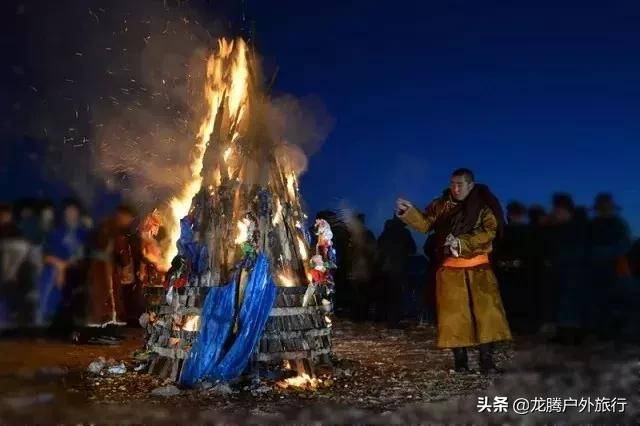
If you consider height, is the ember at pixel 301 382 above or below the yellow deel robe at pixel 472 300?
below

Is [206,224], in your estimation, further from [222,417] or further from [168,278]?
[222,417]

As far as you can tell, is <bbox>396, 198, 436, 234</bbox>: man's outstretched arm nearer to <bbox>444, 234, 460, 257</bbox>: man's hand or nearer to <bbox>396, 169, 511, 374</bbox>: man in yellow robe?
<bbox>396, 169, 511, 374</bbox>: man in yellow robe

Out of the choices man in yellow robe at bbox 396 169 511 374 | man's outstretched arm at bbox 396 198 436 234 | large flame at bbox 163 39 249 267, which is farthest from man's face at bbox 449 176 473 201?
large flame at bbox 163 39 249 267

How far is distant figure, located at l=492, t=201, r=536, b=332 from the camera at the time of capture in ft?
41.4

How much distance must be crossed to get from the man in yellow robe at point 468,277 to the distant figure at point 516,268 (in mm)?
4963

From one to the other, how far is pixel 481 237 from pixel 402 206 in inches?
43.9

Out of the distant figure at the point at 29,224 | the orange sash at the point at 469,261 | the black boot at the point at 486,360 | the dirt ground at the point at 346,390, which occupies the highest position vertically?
the distant figure at the point at 29,224

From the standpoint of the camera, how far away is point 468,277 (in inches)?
310

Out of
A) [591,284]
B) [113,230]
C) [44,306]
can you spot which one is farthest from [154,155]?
[591,284]

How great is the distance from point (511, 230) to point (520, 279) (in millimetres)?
1044

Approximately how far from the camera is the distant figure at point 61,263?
12.3 meters

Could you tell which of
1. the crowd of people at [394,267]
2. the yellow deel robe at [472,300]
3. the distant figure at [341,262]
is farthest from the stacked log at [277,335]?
the distant figure at [341,262]

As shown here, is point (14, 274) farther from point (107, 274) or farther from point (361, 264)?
point (361, 264)

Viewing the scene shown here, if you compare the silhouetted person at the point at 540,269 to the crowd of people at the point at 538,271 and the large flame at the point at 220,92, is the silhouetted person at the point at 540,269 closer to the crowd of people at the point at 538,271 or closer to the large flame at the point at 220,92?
the crowd of people at the point at 538,271
